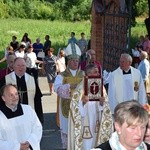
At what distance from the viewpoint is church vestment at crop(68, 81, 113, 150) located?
27.8 ft

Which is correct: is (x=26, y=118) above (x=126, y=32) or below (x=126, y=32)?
below

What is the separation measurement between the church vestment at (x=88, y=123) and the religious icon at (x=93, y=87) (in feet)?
0.57

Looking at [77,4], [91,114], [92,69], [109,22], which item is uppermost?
[77,4]

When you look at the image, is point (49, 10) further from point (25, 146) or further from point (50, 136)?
point (25, 146)

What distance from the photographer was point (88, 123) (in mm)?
8570

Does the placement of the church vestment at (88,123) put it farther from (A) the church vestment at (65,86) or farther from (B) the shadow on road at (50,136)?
(B) the shadow on road at (50,136)

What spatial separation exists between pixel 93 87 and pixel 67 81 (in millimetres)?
1415

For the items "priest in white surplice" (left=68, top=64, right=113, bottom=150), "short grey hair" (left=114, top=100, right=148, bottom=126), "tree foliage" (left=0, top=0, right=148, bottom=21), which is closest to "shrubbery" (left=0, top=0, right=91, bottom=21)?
"tree foliage" (left=0, top=0, right=148, bottom=21)

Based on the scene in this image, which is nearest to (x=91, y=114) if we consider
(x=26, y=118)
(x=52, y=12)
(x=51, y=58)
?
(x=26, y=118)

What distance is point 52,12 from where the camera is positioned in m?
61.3

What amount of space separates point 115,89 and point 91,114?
4.39 feet

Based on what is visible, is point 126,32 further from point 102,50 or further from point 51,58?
point 51,58

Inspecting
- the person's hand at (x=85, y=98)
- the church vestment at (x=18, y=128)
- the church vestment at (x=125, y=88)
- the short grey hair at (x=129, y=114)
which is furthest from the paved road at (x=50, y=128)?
the short grey hair at (x=129, y=114)

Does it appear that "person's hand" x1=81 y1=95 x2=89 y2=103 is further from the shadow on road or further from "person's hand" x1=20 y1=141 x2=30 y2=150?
the shadow on road
